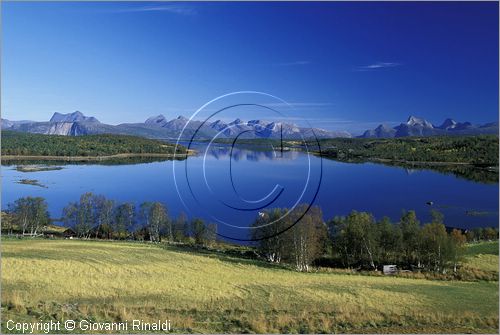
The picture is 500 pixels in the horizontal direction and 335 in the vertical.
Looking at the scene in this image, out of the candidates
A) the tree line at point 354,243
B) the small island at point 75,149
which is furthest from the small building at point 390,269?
the small island at point 75,149

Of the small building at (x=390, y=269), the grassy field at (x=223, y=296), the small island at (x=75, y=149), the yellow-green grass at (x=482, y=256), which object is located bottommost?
the yellow-green grass at (x=482, y=256)

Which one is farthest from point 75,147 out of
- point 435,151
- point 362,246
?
point 362,246

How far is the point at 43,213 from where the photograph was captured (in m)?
41.1

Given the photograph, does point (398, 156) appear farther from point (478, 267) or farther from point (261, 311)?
point (261, 311)

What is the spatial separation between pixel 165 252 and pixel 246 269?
6375 millimetres

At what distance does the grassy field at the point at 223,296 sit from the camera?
1223 centimetres

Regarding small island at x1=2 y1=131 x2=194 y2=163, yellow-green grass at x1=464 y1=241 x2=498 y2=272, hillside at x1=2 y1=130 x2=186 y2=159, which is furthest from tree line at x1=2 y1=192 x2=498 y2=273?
hillside at x1=2 y1=130 x2=186 y2=159

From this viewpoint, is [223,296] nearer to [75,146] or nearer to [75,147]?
[75,147]

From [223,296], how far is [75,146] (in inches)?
5025

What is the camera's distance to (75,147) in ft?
419

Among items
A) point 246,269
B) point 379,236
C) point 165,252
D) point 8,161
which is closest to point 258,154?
point 246,269

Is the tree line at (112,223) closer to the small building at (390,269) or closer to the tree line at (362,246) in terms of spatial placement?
the tree line at (362,246)

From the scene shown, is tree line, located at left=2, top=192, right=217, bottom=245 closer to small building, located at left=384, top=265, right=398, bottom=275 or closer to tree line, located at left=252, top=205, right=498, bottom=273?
tree line, located at left=252, top=205, right=498, bottom=273

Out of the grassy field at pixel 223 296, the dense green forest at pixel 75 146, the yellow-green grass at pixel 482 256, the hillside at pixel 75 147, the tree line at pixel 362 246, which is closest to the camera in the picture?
the grassy field at pixel 223 296
